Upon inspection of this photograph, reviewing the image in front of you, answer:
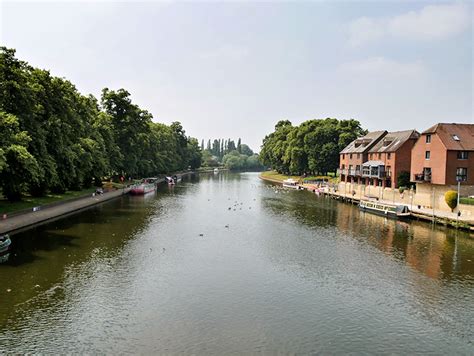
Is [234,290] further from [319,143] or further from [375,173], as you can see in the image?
[319,143]

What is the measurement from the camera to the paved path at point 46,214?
41.0m

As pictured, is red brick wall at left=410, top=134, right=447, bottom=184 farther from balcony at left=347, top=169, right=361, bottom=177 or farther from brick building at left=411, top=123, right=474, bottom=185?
balcony at left=347, top=169, right=361, bottom=177

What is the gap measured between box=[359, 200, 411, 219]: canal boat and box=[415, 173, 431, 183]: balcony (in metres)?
6.70

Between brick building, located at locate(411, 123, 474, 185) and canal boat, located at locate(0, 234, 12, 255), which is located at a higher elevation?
brick building, located at locate(411, 123, 474, 185)

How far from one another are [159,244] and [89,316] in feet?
57.6

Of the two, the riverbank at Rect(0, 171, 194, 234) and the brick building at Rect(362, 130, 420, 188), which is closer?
the riverbank at Rect(0, 171, 194, 234)

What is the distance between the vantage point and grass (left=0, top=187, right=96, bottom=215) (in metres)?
46.4

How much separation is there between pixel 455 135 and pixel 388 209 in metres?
15.7

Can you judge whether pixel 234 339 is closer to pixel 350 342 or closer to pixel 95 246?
pixel 350 342

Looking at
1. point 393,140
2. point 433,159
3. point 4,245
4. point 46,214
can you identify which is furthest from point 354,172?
point 4,245

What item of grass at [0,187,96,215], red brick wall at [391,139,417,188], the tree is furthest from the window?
grass at [0,187,96,215]

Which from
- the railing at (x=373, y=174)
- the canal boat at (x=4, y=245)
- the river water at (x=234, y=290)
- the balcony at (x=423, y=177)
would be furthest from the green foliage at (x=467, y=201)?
the canal boat at (x=4, y=245)

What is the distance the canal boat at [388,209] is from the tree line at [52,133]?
45717mm

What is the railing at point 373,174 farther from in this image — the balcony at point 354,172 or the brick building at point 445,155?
the brick building at point 445,155
